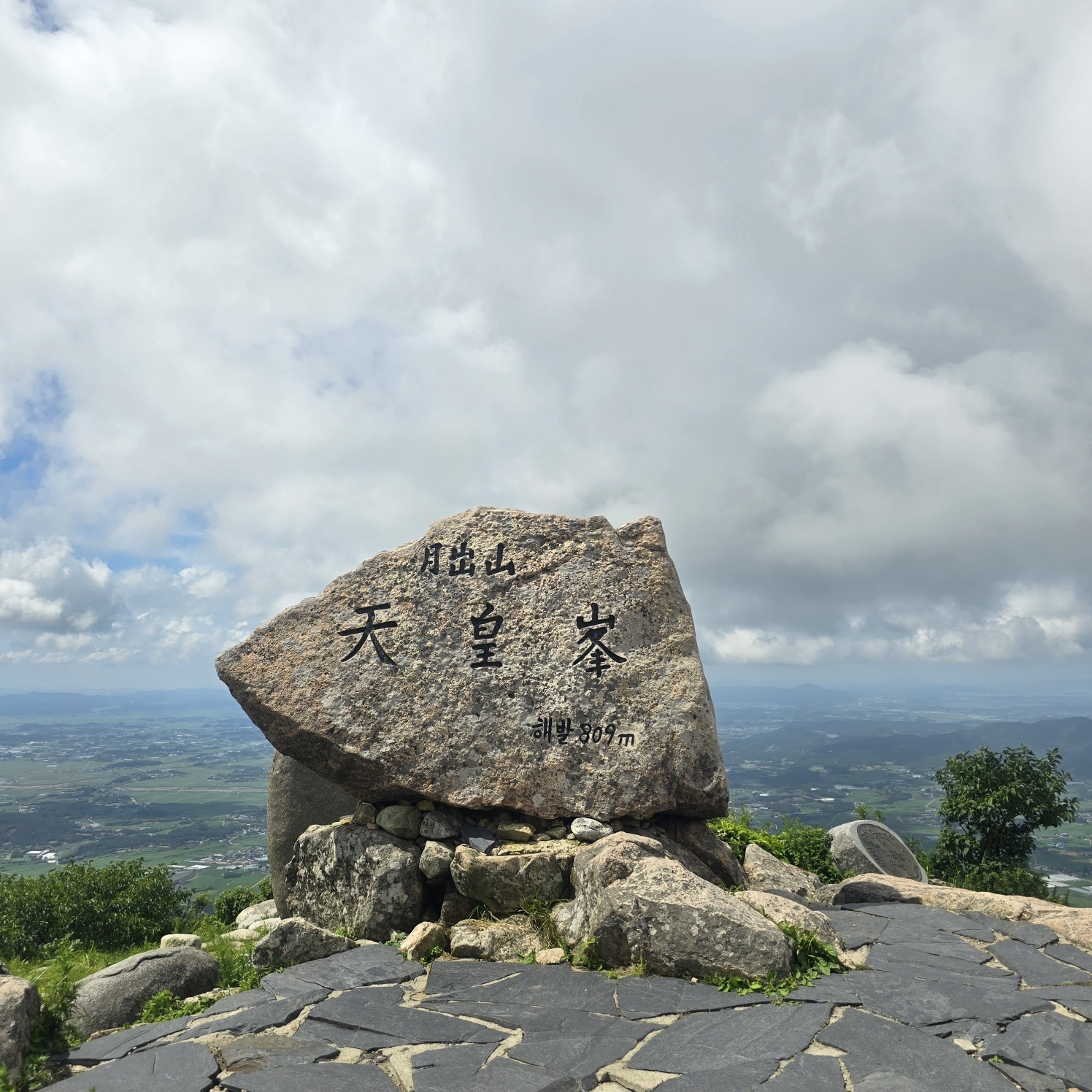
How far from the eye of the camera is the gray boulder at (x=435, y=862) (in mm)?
9062

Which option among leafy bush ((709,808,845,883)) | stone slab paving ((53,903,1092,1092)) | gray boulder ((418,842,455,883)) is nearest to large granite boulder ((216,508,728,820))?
gray boulder ((418,842,455,883))

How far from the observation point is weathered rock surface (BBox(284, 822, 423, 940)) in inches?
352

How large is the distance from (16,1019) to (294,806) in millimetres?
7305

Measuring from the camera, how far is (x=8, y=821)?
183 feet

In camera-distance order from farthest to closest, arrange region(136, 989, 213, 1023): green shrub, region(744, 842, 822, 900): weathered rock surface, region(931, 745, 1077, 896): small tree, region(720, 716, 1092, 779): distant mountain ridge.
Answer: region(720, 716, 1092, 779): distant mountain ridge
region(931, 745, 1077, 896): small tree
region(744, 842, 822, 900): weathered rock surface
region(136, 989, 213, 1023): green shrub

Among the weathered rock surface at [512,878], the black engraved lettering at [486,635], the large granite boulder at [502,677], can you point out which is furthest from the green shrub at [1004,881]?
the black engraved lettering at [486,635]

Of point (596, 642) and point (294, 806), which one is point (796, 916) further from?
point (294, 806)

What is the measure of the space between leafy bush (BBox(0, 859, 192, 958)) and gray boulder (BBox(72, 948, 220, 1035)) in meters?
3.84

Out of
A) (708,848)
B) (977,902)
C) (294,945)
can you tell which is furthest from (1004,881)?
(294,945)

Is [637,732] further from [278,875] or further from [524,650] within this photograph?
[278,875]

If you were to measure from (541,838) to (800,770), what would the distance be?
99.9 metres

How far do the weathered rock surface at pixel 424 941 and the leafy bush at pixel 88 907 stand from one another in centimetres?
582

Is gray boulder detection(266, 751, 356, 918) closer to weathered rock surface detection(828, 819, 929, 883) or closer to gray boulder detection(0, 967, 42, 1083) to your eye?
gray boulder detection(0, 967, 42, 1083)

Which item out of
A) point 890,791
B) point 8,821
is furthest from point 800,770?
point 8,821
